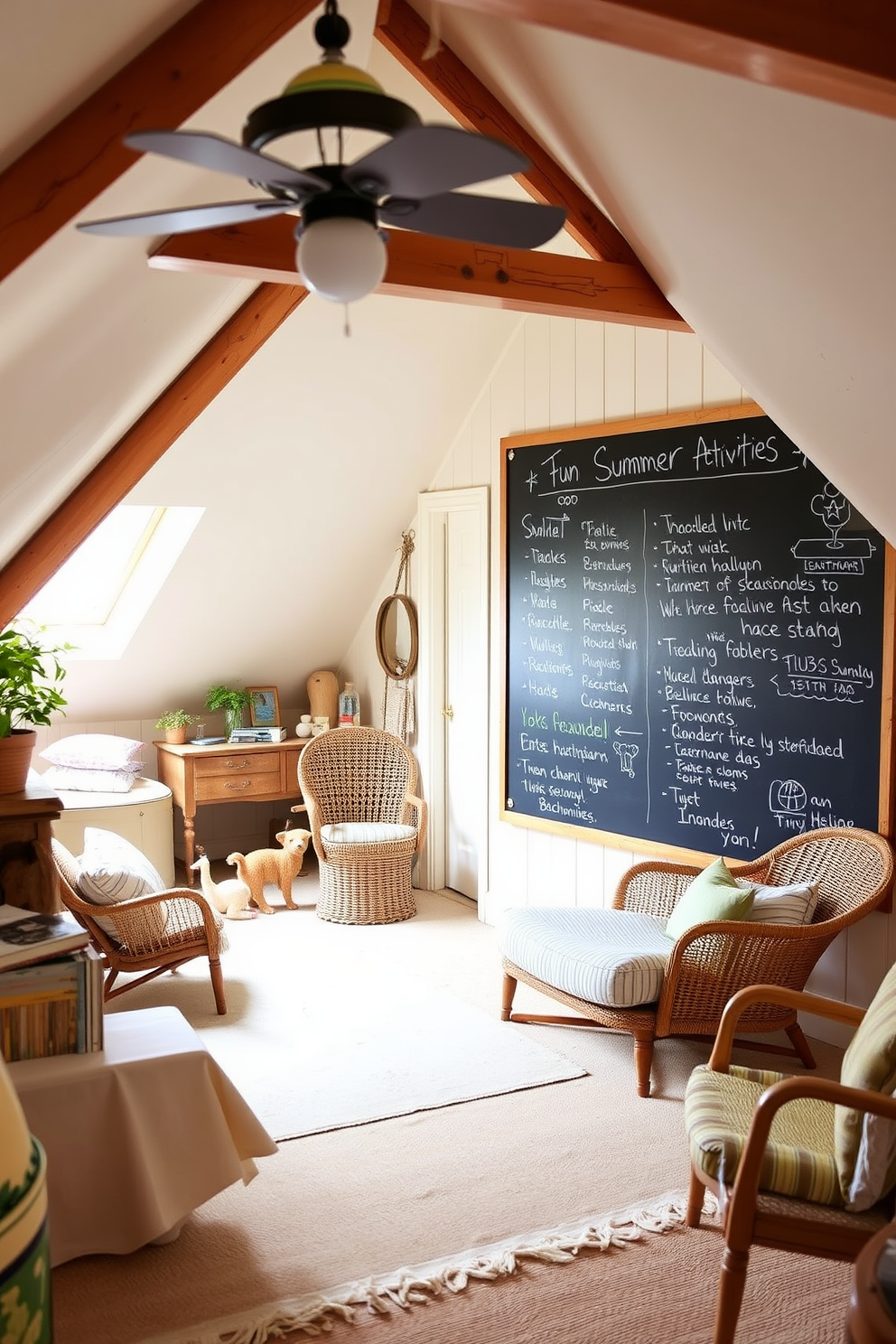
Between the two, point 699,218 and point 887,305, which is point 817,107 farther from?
point 699,218

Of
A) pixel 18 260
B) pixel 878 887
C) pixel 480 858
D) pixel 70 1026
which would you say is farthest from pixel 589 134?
pixel 480 858

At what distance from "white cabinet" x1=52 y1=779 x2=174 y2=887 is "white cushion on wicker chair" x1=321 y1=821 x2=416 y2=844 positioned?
0.80 metres

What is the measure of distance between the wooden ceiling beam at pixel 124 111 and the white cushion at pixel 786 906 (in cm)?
271

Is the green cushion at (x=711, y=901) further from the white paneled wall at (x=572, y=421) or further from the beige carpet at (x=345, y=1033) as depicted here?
the beige carpet at (x=345, y=1033)

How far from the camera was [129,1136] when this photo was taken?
2723 mm

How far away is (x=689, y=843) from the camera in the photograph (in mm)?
4477

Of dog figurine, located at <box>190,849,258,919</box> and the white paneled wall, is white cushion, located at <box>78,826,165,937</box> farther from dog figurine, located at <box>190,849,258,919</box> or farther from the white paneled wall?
the white paneled wall

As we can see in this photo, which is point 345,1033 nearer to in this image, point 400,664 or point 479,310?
point 400,664

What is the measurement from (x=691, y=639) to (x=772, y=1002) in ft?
6.09

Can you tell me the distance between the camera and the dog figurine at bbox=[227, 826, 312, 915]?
5723 millimetres

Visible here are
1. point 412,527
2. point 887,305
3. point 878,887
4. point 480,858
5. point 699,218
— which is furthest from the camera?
point 412,527

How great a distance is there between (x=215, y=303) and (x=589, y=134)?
1386 mm

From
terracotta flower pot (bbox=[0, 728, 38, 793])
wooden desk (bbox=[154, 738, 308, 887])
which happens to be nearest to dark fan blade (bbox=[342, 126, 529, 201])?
terracotta flower pot (bbox=[0, 728, 38, 793])

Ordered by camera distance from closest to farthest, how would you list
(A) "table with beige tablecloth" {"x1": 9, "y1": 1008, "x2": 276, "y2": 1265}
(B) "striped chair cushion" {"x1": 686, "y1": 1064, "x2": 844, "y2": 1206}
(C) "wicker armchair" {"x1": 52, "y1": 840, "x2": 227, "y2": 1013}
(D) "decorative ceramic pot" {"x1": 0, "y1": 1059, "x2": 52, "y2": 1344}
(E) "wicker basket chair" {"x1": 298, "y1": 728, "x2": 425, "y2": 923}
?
(D) "decorative ceramic pot" {"x1": 0, "y1": 1059, "x2": 52, "y2": 1344}, (B) "striped chair cushion" {"x1": 686, "y1": 1064, "x2": 844, "y2": 1206}, (A) "table with beige tablecloth" {"x1": 9, "y1": 1008, "x2": 276, "y2": 1265}, (C) "wicker armchair" {"x1": 52, "y1": 840, "x2": 227, "y2": 1013}, (E) "wicker basket chair" {"x1": 298, "y1": 728, "x2": 425, "y2": 923}
